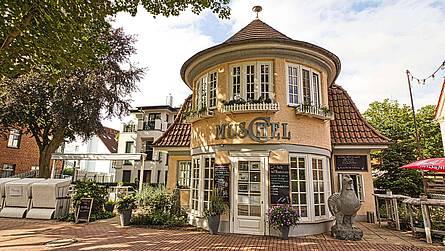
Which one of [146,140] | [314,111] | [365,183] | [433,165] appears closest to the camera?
[433,165]

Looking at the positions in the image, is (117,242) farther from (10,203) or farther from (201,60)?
(10,203)

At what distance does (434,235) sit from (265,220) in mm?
5030

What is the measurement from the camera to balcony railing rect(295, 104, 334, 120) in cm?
877

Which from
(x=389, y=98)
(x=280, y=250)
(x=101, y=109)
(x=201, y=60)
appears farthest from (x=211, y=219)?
(x=389, y=98)

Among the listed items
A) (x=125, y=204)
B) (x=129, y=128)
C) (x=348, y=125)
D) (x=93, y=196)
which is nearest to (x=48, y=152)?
(x=93, y=196)

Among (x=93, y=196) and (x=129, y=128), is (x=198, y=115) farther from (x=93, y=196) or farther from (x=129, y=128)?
(x=129, y=128)

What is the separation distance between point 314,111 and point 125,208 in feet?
24.8

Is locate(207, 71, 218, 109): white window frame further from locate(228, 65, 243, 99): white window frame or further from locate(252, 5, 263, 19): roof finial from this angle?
locate(252, 5, 263, 19): roof finial

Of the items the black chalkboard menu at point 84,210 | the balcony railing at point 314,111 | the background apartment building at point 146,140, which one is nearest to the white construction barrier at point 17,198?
the black chalkboard menu at point 84,210

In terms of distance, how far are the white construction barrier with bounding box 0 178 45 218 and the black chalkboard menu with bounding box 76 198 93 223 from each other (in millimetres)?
2662

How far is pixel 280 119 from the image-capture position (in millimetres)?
8781

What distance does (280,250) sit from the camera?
21.8ft

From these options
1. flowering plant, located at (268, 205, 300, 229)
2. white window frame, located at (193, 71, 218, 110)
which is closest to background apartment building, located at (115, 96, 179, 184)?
white window frame, located at (193, 71, 218, 110)

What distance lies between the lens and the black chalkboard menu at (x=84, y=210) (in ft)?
34.0
